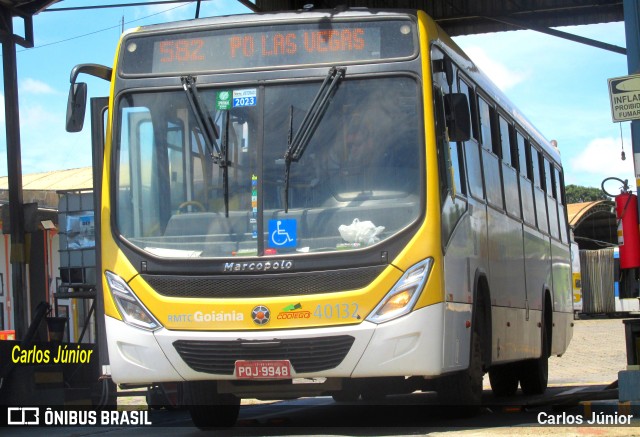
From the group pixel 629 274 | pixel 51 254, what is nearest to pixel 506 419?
pixel 629 274

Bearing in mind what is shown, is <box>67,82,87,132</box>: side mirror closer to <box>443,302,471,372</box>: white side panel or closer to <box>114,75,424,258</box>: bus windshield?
<box>114,75,424,258</box>: bus windshield

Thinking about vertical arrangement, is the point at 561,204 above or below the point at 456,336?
above

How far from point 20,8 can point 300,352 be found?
11.5 m

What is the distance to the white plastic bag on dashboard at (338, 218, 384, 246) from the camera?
8.70m

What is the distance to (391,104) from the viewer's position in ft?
29.8

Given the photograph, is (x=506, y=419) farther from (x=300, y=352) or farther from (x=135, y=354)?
(x=135, y=354)

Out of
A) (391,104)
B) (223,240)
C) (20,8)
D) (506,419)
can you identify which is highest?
(20,8)

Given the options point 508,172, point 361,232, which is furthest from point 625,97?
point 508,172

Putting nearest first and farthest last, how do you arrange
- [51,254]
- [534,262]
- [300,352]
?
[300,352], [534,262], [51,254]

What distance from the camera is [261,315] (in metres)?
8.71

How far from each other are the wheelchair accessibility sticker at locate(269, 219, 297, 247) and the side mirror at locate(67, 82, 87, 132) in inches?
76.8

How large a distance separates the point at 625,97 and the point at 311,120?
112 inches

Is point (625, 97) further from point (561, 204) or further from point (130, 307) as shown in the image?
point (561, 204)

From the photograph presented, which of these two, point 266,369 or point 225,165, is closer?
point 266,369
